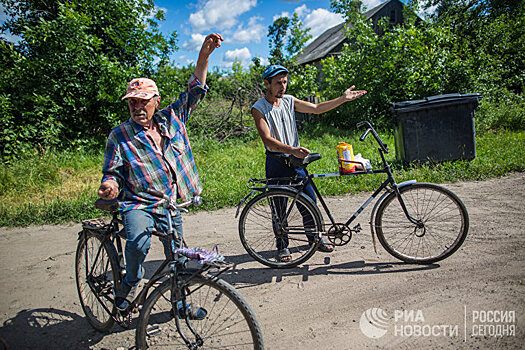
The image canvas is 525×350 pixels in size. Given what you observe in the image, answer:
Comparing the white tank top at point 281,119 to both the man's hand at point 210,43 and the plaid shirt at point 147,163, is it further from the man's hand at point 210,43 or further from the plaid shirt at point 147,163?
the plaid shirt at point 147,163

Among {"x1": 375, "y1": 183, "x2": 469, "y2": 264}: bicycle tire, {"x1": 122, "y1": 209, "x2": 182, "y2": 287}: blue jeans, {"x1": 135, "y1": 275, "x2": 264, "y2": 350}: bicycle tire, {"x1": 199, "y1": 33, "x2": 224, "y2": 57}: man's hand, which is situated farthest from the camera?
{"x1": 375, "y1": 183, "x2": 469, "y2": 264}: bicycle tire

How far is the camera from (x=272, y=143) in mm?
3566

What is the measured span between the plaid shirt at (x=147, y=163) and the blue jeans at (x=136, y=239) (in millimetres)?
70

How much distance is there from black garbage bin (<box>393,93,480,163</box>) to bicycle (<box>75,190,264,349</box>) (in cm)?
591

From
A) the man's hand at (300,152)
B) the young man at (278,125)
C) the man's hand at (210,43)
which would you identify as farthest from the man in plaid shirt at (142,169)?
the man's hand at (300,152)

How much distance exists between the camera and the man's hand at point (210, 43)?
284 centimetres

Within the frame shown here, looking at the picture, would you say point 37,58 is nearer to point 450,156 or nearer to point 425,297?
point 425,297

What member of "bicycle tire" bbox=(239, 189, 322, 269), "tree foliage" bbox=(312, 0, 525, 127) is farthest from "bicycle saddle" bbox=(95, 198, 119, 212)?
"tree foliage" bbox=(312, 0, 525, 127)

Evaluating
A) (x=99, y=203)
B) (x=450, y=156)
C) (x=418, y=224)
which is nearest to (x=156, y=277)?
(x=99, y=203)

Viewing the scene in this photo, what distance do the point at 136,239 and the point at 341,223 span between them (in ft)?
7.27

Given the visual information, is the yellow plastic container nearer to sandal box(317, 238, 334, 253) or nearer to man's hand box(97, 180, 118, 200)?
sandal box(317, 238, 334, 253)

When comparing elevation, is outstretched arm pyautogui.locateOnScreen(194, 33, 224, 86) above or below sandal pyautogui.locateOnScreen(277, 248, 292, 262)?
above

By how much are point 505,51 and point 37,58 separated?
14825 millimetres

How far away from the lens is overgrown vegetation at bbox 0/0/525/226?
6.62 meters
